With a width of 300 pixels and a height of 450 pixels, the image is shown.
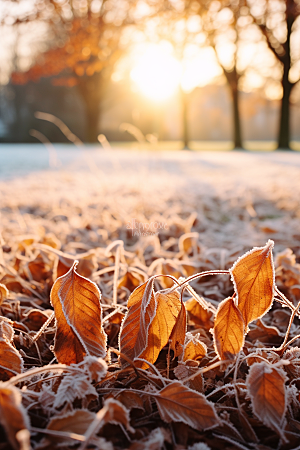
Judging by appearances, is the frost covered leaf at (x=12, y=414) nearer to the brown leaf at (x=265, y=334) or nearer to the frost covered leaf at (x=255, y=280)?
the frost covered leaf at (x=255, y=280)

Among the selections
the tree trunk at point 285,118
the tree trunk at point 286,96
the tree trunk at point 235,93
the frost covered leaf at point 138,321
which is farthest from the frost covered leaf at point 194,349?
the tree trunk at point 235,93

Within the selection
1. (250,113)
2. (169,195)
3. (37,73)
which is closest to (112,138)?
(37,73)

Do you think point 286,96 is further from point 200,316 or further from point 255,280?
point 255,280

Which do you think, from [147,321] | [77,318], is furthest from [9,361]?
[147,321]

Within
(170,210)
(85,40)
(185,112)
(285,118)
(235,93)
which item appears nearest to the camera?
(170,210)

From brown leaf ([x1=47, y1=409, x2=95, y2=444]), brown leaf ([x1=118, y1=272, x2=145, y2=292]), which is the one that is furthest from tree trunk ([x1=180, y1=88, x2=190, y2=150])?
brown leaf ([x1=47, y1=409, x2=95, y2=444])
